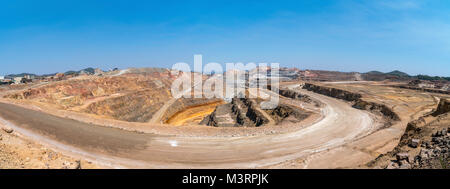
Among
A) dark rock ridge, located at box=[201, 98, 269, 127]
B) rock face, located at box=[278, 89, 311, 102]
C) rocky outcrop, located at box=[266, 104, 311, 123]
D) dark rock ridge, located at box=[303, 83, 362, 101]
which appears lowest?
dark rock ridge, located at box=[201, 98, 269, 127]

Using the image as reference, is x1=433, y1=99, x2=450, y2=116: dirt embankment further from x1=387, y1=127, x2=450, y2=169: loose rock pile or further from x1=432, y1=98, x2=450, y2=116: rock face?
x1=387, y1=127, x2=450, y2=169: loose rock pile

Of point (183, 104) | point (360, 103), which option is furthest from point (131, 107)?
point (360, 103)

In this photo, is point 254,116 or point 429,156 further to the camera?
point 254,116

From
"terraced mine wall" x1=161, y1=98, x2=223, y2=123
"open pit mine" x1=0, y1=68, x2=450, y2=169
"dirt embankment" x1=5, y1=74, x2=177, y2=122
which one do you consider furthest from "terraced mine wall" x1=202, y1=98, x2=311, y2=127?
"dirt embankment" x1=5, y1=74, x2=177, y2=122

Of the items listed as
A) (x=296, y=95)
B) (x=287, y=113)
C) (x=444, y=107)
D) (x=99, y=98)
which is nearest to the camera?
(x=444, y=107)

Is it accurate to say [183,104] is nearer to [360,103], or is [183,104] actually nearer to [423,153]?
[360,103]
